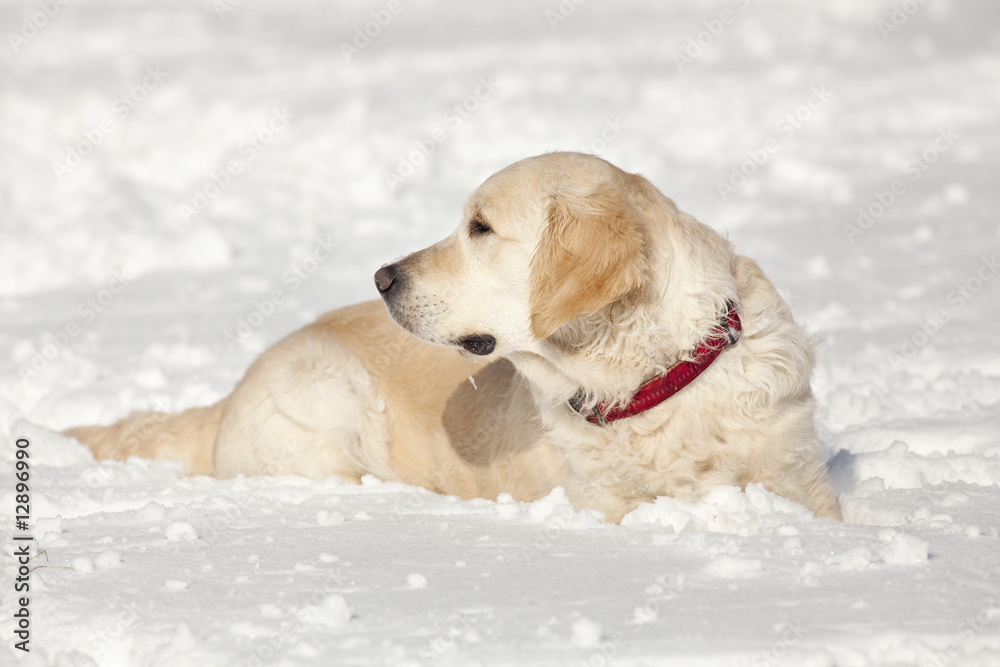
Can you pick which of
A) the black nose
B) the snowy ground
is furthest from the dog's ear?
the snowy ground

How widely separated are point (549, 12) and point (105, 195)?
26.2 ft

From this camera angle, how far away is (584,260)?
2.87m

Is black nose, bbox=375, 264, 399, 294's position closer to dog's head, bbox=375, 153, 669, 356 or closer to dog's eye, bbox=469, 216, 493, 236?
dog's head, bbox=375, 153, 669, 356

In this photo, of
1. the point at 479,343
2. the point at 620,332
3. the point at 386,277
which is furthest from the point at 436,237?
the point at 620,332

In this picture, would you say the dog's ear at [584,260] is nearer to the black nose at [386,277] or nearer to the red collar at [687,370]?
the red collar at [687,370]

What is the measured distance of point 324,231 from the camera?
10.0m

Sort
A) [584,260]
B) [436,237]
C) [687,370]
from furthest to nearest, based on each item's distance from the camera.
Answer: [436,237] < [687,370] < [584,260]

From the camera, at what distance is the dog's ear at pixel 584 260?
284 centimetres

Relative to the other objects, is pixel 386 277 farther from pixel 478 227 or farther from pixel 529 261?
pixel 529 261

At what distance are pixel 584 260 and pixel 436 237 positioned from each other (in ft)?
20.3

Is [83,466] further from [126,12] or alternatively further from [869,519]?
[126,12]

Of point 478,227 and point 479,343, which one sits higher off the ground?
point 478,227

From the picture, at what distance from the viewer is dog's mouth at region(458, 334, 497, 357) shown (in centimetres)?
314

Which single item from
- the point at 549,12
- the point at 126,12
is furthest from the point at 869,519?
the point at 126,12
